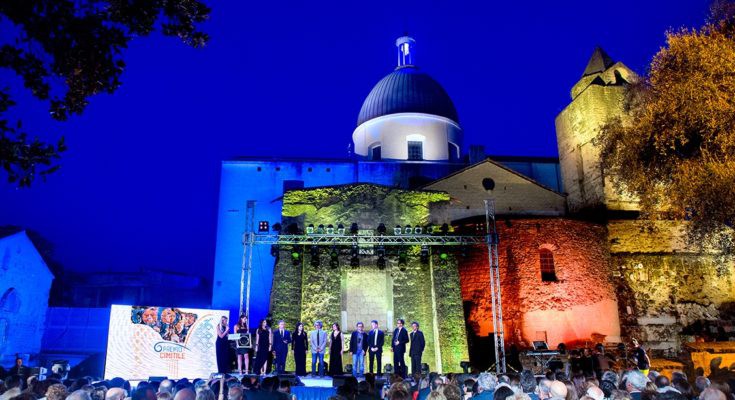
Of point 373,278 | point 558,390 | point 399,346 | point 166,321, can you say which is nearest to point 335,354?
point 399,346

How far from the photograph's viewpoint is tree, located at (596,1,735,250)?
567 inches

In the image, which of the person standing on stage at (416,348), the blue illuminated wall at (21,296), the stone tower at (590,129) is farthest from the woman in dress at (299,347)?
the stone tower at (590,129)

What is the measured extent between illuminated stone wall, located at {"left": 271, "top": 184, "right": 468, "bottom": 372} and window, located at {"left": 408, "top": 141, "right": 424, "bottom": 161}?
10326 millimetres

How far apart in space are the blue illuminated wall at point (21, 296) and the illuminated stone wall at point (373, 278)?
10.6m

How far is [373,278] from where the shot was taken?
2028 centimetres

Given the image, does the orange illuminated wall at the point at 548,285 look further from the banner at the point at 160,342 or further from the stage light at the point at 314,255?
the banner at the point at 160,342

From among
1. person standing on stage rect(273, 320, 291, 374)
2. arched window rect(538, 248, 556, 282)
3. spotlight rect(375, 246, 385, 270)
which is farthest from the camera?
arched window rect(538, 248, 556, 282)

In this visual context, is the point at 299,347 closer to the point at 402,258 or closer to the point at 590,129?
the point at 402,258

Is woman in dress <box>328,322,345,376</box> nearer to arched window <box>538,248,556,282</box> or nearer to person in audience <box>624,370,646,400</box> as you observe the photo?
person in audience <box>624,370,646,400</box>

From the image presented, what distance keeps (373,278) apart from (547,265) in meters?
7.35

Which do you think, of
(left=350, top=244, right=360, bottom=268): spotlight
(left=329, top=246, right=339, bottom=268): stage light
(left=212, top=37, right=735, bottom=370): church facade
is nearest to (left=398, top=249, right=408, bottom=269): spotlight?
(left=212, top=37, right=735, bottom=370): church facade

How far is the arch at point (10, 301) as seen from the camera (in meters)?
22.1

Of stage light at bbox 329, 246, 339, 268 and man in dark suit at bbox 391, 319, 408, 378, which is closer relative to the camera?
man in dark suit at bbox 391, 319, 408, 378

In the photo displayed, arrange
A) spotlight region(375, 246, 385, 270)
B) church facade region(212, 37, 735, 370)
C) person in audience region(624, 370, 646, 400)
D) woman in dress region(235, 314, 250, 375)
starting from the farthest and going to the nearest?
church facade region(212, 37, 735, 370)
spotlight region(375, 246, 385, 270)
woman in dress region(235, 314, 250, 375)
person in audience region(624, 370, 646, 400)
